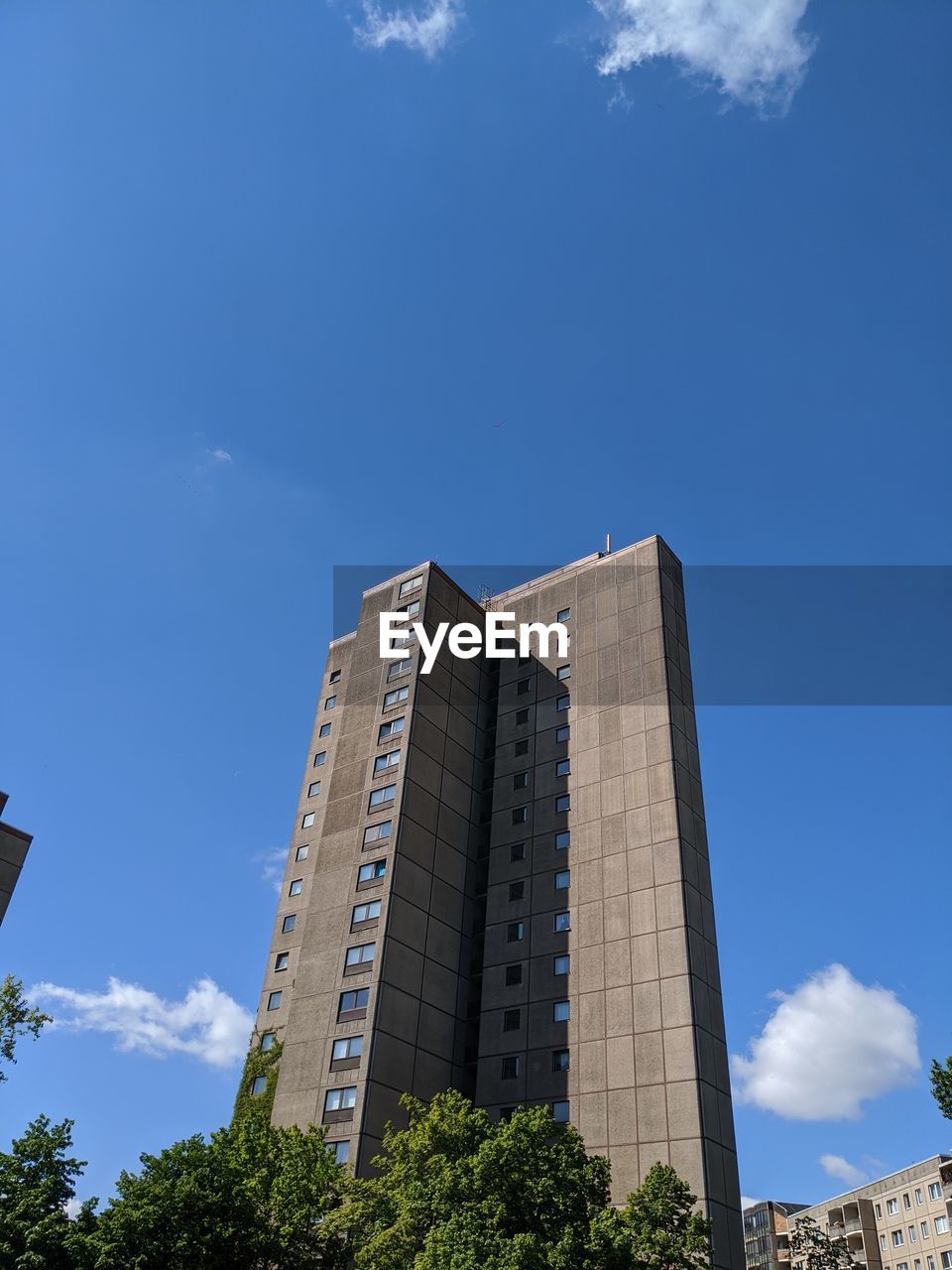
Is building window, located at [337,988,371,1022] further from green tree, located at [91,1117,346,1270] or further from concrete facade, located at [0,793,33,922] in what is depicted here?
concrete facade, located at [0,793,33,922]

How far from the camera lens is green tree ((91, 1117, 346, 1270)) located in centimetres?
2894

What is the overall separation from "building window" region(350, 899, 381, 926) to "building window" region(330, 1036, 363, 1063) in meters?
5.97

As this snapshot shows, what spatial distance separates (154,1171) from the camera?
31.3 m

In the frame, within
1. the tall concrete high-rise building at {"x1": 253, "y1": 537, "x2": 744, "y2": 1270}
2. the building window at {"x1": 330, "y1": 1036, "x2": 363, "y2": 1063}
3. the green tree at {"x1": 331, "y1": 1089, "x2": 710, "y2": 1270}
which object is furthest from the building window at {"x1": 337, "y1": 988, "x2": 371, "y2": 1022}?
the green tree at {"x1": 331, "y1": 1089, "x2": 710, "y2": 1270}

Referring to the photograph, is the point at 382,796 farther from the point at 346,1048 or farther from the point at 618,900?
the point at 618,900

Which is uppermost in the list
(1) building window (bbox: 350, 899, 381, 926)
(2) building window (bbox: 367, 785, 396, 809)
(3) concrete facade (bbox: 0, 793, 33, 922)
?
(3) concrete facade (bbox: 0, 793, 33, 922)

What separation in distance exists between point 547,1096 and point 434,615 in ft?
98.0

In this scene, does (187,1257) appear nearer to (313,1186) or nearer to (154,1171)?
(154,1171)

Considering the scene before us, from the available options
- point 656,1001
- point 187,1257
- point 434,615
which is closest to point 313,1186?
point 187,1257

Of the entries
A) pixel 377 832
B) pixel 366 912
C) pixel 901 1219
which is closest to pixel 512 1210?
pixel 366 912

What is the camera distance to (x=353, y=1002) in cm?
4819

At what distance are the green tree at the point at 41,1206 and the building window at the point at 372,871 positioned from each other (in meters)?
22.3

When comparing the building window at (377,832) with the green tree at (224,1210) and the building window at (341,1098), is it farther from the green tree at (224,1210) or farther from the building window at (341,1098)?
the green tree at (224,1210)

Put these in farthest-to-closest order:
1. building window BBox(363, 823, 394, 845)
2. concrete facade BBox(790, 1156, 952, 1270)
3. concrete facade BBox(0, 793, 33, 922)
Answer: concrete facade BBox(790, 1156, 952, 1270)
concrete facade BBox(0, 793, 33, 922)
building window BBox(363, 823, 394, 845)
